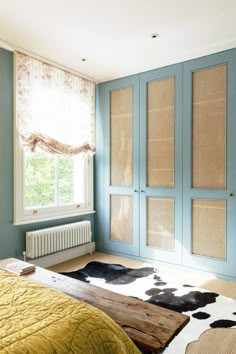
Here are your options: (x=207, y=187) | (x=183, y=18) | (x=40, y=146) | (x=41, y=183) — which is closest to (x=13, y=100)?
(x=40, y=146)

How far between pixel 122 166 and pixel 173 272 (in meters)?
1.59

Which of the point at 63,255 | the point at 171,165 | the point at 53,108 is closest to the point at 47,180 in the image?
the point at 53,108

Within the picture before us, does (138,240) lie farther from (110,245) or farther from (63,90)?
(63,90)

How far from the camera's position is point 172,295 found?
9.01 ft

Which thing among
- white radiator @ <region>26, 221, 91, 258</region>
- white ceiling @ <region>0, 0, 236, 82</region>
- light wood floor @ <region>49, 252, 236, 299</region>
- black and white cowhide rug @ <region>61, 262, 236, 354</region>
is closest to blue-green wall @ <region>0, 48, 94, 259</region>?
white radiator @ <region>26, 221, 91, 258</region>

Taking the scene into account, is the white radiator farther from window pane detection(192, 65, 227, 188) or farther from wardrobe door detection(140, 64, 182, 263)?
window pane detection(192, 65, 227, 188)

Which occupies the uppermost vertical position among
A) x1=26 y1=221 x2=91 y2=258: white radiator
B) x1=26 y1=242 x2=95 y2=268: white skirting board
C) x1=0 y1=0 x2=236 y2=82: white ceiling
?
x1=0 y1=0 x2=236 y2=82: white ceiling

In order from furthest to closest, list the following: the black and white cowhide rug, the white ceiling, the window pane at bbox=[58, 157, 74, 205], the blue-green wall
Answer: the window pane at bbox=[58, 157, 74, 205]
the blue-green wall
the white ceiling
the black and white cowhide rug

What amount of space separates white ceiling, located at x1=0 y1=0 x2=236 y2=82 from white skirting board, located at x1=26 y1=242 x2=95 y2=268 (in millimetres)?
2515

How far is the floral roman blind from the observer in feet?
10.7

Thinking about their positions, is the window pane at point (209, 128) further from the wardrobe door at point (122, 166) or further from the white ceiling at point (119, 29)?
the wardrobe door at point (122, 166)

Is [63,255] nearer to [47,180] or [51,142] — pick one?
[47,180]

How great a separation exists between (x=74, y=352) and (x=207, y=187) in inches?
104

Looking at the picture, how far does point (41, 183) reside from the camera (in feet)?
11.8
